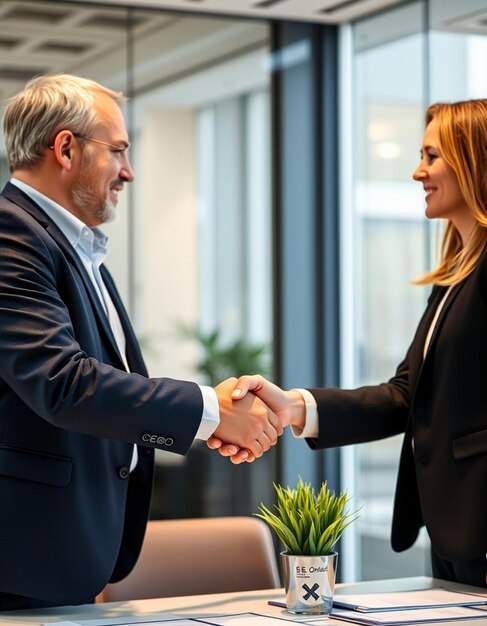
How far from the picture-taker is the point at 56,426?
2340 millimetres

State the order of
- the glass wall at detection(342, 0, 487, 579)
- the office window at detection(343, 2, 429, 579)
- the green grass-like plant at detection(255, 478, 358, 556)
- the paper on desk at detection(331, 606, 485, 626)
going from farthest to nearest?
1. the office window at detection(343, 2, 429, 579)
2. the glass wall at detection(342, 0, 487, 579)
3. the green grass-like plant at detection(255, 478, 358, 556)
4. the paper on desk at detection(331, 606, 485, 626)

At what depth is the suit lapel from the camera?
2.49 meters

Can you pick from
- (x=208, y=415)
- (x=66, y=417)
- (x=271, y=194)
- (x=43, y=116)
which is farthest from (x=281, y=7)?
(x=66, y=417)

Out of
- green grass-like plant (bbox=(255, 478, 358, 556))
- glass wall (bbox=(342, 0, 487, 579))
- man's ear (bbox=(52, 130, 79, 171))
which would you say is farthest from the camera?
glass wall (bbox=(342, 0, 487, 579))

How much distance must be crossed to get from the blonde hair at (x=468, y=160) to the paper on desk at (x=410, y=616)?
0.83 metres

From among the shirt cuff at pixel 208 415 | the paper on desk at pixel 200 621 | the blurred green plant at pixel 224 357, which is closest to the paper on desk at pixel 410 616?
the paper on desk at pixel 200 621

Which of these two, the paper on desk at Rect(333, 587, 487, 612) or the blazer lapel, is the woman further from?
the paper on desk at Rect(333, 587, 487, 612)

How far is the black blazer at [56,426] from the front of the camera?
229 cm

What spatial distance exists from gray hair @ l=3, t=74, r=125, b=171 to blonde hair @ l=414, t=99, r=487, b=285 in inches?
35.0

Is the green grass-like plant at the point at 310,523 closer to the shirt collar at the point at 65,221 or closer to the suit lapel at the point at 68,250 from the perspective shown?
the suit lapel at the point at 68,250

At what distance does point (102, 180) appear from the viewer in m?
2.72

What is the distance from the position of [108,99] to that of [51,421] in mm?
920

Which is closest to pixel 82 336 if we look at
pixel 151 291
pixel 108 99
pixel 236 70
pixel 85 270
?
pixel 85 270

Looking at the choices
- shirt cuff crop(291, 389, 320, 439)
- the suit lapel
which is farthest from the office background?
the suit lapel
